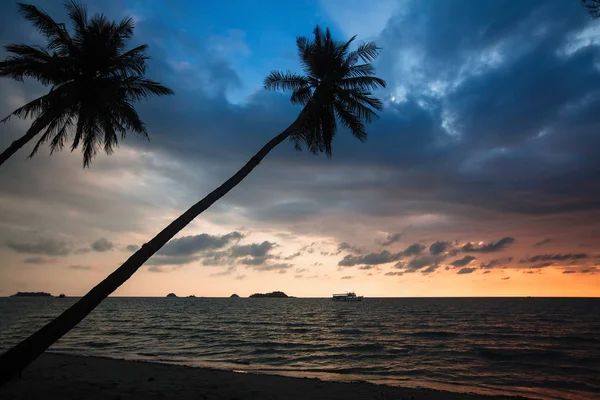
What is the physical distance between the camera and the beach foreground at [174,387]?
10984mm

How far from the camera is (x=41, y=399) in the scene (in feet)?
33.7

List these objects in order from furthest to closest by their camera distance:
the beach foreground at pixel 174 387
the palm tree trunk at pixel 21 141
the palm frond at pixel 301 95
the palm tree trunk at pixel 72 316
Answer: the palm frond at pixel 301 95 < the palm tree trunk at pixel 21 141 < the beach foreground at pixel 174 387 < the palm tree trunk at pixel 72 316

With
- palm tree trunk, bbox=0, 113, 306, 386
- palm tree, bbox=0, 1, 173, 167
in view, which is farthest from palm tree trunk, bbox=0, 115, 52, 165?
palm tree trunk, bbox=0, 113, 306, 386

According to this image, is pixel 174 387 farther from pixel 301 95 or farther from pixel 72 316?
pixel 301 95

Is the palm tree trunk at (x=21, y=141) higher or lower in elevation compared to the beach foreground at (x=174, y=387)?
higher

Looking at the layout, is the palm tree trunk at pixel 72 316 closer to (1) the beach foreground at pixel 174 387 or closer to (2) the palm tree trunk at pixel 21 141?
(1) the beach foreground at pixel 174 387

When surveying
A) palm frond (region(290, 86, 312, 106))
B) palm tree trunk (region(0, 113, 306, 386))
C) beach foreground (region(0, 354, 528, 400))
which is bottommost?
beach foreground (region(0, 354, 528, 400))

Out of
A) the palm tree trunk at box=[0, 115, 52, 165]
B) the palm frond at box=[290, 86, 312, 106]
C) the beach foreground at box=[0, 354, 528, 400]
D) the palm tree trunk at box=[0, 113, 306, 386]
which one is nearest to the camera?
the palm tree trunk at box=[0, 113, 306, 386]

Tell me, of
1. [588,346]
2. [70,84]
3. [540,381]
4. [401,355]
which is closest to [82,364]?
[70,84]

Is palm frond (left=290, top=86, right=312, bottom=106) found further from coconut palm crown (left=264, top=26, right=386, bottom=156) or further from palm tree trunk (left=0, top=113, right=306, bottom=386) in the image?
palm tree trunk (left=0, top=113, right=306, bottom=386)

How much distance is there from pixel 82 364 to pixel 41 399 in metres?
6.72

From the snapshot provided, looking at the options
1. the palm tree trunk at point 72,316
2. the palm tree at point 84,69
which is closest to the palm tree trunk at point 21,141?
the palm tree at point 84,69

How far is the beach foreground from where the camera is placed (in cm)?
1098

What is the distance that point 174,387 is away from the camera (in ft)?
39.2
